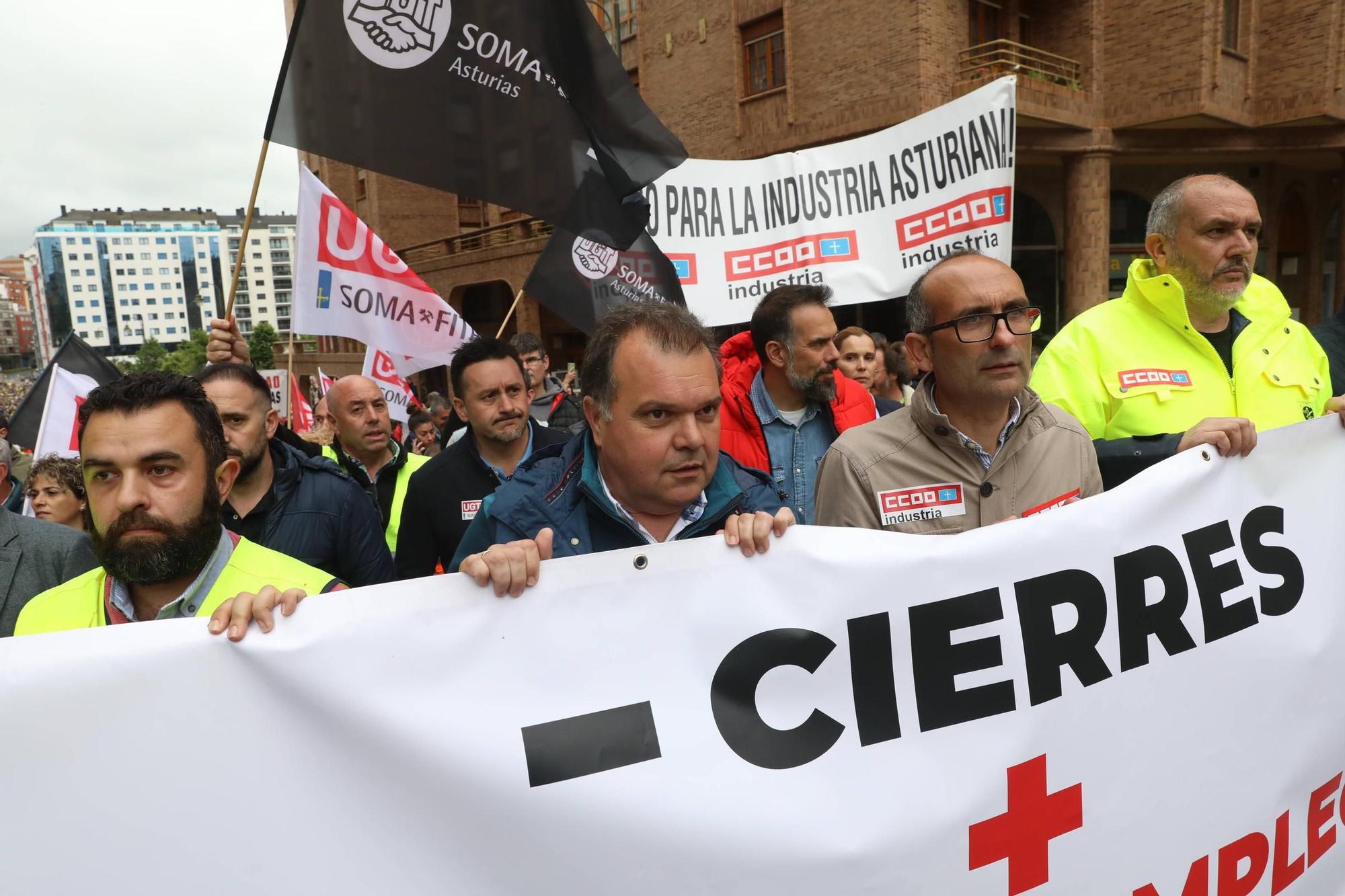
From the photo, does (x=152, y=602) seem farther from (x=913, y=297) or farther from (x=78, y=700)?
(x=913, y=297)

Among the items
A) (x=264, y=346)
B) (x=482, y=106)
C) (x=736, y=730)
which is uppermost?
(x=264, y=346)

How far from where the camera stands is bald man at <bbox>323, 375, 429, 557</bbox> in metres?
4.42

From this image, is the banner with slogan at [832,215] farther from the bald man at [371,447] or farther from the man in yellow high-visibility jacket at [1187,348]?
the man in yellow high-visibility jacket at [1187,348]

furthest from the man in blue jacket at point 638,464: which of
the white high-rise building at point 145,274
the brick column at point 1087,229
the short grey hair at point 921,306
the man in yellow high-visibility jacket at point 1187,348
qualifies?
the white high-rise building at point 145,274

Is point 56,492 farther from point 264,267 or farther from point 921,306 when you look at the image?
point 264,267

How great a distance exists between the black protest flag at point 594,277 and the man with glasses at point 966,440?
10.1 feet

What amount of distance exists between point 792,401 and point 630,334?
2.01 metres

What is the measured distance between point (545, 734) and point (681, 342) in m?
0.90

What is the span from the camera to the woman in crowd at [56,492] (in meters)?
4.18

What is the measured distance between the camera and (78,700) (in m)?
1.40

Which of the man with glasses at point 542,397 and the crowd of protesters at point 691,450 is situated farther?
the man with glasses at point 542,397

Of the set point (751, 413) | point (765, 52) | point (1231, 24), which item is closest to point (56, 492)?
point (751, 413)

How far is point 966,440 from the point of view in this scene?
2.21 m

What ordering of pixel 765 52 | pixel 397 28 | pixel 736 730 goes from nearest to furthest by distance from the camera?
pixel 736 730, pixel 397 28, pixel 765 52
